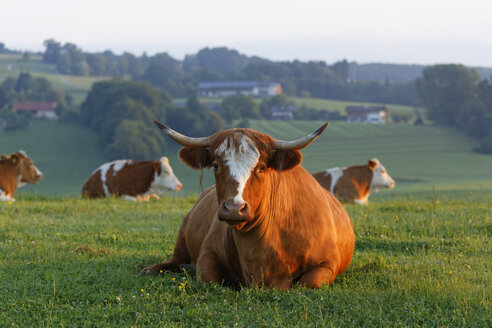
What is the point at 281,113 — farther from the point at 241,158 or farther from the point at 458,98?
the point at 241,158

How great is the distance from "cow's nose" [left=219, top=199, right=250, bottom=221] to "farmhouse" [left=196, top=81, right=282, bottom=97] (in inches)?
6562

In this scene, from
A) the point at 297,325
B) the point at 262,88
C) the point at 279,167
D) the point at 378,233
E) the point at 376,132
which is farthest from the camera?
the point at 262,88

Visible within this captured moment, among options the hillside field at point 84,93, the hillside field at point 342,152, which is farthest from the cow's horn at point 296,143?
the hillside field at point 84,93

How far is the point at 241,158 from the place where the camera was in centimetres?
579

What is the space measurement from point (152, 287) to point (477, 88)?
428 ft

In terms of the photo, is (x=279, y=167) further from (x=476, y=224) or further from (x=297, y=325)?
(x=476, y=224)

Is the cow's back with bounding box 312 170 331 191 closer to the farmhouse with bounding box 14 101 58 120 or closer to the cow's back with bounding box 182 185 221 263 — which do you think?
the cow's back with bounding box 182 185 221 263

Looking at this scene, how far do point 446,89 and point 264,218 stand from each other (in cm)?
13379

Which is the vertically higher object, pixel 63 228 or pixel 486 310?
pixel 486 310

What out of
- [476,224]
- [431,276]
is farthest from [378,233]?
[431,276]

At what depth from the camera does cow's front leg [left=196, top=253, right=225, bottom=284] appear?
660 cm

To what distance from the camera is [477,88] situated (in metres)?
126

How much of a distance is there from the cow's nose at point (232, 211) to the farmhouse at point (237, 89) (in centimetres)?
16668

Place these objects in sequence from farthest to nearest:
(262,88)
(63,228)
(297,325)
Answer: (262,88) < (63,228) < (297,325)
